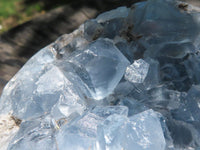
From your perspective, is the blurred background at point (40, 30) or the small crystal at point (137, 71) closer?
the small crystal at point (137, 71)

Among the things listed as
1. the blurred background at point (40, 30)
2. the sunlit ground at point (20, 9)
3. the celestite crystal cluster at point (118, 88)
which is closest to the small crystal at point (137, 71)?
the celestite crystal cluster at point (118, 88)

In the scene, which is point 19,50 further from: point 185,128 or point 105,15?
point 185,128

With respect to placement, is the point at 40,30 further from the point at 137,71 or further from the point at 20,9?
the point at 20,9

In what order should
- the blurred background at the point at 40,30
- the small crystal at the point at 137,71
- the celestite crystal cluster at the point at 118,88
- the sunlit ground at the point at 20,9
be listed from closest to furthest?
the celestite crystal cluster at the point at 118,88 → the small crystal at the point at 137,71 → the blurred background at the point at 40,30 → the sunlit ground at the point at 20,9

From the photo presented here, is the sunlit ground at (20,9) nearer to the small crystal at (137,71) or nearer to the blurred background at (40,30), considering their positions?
the blurred background at (40,30)

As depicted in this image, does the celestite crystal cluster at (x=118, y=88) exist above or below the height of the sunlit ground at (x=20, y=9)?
above

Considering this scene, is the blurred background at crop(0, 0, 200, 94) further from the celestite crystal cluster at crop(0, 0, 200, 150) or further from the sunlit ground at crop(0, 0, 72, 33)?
the sunlit ground at crop(0, 0, 72, 33)

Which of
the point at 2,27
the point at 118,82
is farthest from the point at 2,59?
the point at 2,27

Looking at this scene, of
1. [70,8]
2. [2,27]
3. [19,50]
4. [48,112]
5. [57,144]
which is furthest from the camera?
[2,27]
